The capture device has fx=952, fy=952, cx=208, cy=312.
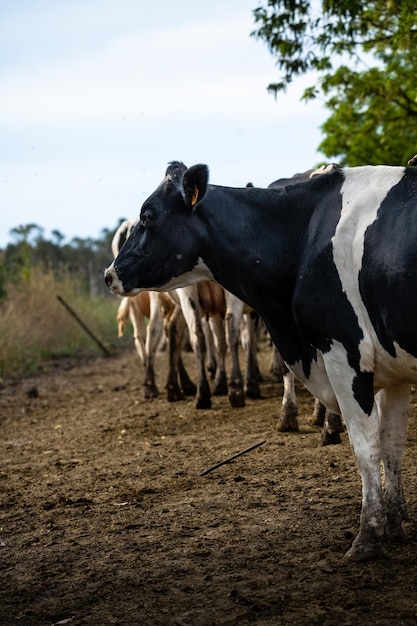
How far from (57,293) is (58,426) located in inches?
553

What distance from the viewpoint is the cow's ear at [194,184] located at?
5641 mm

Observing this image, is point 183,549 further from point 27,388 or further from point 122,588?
point 27,388

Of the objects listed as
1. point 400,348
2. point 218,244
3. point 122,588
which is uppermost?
point 218,244

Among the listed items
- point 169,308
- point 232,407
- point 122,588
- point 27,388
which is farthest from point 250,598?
point 27,388

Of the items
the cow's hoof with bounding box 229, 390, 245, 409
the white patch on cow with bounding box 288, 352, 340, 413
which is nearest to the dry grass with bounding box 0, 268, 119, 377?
the cow's hoof with bounding box 229, 390, 245, 409

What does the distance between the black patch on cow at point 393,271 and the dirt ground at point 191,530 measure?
1.25m

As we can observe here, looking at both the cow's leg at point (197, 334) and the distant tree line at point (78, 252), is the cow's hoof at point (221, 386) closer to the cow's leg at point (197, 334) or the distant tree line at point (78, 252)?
the cow's leg at point (197, 334)

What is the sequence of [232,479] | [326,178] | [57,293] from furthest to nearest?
[57,293] → [232,479] → [326,178]

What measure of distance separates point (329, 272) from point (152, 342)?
873cm

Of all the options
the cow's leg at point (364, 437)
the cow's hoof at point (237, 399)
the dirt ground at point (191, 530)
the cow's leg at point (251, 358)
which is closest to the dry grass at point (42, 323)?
the cow's leg at point (251, 358)

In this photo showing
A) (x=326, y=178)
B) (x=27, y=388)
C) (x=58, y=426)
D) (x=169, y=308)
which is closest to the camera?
(x=326, y=178)

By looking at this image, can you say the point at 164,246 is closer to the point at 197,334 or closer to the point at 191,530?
the point at 191,530

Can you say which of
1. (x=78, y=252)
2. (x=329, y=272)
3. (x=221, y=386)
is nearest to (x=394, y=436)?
(x=329, y=272)

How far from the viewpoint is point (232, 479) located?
24.0 feet
